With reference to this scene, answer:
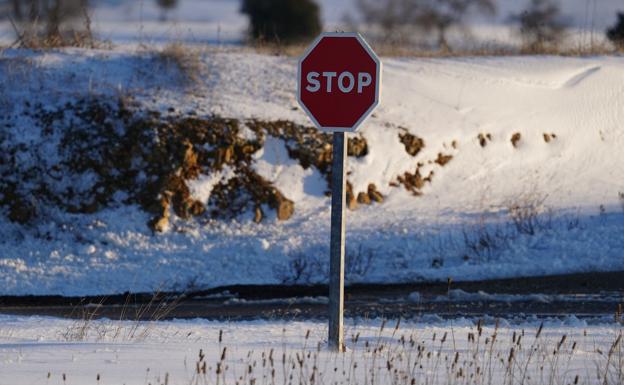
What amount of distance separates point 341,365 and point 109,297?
261 inches

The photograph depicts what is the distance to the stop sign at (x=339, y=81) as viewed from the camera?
8023 mm

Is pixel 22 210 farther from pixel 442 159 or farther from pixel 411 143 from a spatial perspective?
pixel 442 159

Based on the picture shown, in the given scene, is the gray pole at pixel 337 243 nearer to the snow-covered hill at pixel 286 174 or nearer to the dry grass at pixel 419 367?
the dry grass at pixel 419 367

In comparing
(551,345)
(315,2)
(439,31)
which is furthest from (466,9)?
(551,345)

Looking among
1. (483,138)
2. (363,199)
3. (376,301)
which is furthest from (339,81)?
(483,138)

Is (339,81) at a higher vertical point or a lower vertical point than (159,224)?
higher

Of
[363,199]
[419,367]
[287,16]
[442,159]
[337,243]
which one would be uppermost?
[287,16]

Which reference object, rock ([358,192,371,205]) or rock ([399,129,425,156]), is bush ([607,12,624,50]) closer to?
rock ([399,129,425,156])

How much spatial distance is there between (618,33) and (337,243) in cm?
2183

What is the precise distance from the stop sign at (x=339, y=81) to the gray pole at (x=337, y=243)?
0.83 ft

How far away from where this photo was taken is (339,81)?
809 centimetres

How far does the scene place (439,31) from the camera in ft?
145

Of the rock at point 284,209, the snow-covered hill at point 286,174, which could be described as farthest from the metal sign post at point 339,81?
the rock at point 284,209

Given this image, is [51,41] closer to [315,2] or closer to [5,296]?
[5,296]
